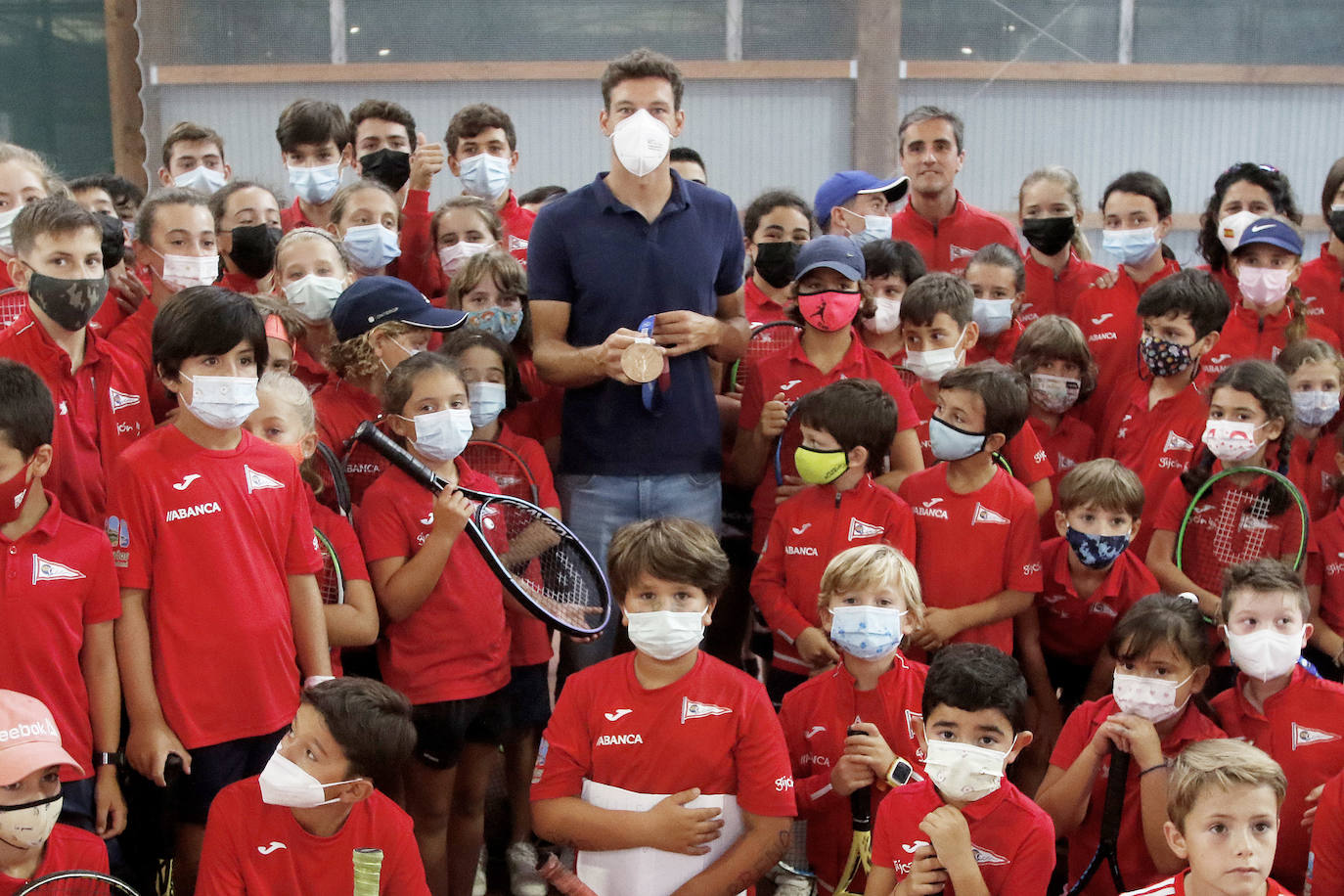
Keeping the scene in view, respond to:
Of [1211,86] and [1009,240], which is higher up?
[1211,86]

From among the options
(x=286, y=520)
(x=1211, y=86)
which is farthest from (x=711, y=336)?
(x=1211, y=86)

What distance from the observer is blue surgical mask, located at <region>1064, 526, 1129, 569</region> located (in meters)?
4.80

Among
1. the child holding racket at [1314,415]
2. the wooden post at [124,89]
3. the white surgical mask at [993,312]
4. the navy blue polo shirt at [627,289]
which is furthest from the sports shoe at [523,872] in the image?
the wooden post at [124,89]

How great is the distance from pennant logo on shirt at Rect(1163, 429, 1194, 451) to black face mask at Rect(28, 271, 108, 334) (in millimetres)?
4187

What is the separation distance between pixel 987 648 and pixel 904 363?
178cm

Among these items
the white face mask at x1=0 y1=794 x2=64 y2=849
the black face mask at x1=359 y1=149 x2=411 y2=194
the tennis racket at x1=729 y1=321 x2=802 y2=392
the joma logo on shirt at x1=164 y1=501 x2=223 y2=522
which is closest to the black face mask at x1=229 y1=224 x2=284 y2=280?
the black face mask at x1=359 y1=149 x2=411 y2=194

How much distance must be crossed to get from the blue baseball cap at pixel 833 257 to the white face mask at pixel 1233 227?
6.62 ft

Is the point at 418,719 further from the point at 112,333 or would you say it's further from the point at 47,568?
the point at 112,333

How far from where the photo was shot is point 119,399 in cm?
429

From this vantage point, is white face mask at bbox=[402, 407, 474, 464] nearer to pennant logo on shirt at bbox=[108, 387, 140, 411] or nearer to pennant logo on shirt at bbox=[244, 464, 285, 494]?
pennant logo on shirt at bbox=[244, 464, 285, 494]

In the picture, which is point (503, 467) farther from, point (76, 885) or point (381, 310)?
point (76, 885)

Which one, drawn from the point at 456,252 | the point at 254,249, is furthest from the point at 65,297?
the point at 456,252

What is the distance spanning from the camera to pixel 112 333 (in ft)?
15.3

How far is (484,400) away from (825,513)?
1348 millimetres
